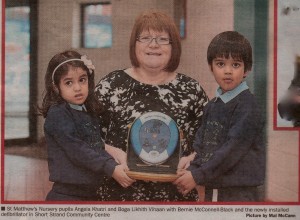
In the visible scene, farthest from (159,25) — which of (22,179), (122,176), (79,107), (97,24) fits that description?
(22,179)

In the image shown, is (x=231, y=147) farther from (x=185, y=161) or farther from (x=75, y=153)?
(x=75, y=153)

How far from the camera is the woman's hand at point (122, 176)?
110 centimetres

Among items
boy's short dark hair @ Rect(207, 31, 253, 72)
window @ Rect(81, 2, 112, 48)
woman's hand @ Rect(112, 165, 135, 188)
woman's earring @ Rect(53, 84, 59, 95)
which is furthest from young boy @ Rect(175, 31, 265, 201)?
woman's earring @ Rect(53, 84, 59, 95)

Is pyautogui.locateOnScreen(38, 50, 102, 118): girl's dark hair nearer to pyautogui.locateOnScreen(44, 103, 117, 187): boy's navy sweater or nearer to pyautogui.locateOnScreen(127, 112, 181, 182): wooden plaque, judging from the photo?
pyautogui.locateOnScreen(44, 103, 117, 187): boy's navy sweater

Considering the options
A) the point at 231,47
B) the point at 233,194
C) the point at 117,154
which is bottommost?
the point at 233,194

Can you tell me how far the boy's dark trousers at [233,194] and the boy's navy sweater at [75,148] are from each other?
10.2 inches

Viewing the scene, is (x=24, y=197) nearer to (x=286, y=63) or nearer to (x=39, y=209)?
(x=39, y=209)

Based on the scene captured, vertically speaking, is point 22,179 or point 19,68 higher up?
point 19,68

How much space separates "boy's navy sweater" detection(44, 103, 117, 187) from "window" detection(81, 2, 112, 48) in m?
0.18

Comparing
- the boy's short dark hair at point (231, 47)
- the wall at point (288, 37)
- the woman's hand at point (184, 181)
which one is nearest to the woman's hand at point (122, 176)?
the woman's hand at point (184, 181)

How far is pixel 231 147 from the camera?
1093 mm

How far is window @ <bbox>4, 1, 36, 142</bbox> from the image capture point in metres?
1.11

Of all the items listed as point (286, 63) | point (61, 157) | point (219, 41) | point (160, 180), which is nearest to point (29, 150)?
point (61, 157)

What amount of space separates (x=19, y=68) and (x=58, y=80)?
0.37ft
